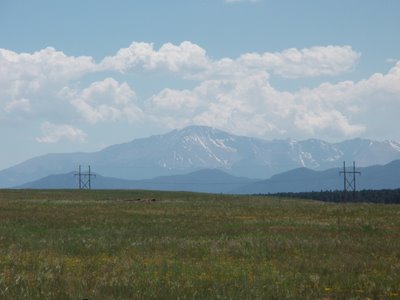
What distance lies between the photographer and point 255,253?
20.5 meters

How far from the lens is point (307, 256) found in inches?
778

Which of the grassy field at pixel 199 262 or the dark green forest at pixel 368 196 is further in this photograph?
the dark green forest at pixel 368 196

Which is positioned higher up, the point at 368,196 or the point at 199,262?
the point at 199,262

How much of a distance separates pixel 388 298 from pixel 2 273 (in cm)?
864

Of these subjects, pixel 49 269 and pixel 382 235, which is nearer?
pixel 49 269

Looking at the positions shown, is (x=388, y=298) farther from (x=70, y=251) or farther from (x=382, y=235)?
(x=382, y=235)

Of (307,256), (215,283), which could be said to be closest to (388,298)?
(215,283)

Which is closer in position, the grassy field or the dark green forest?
the grassy field

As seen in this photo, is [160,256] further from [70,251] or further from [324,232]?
[324,232]

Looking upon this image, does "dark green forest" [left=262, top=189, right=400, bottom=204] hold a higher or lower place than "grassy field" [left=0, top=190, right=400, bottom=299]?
lower

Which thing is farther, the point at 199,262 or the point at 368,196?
the point at 368,196

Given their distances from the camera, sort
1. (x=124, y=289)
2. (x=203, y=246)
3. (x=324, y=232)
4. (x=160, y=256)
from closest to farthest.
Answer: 1. (x=124, y=289)
2. (x=160, y=256)
3. (x=203, y=246)
4. (x=324, y=232)

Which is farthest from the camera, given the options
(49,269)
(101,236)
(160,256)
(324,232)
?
(324,232)

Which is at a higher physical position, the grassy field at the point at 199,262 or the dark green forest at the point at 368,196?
the grassy field at the point at 199,262
